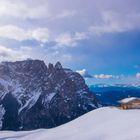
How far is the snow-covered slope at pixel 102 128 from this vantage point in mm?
55263

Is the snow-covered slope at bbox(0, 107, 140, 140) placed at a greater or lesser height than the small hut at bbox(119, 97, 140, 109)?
lesser

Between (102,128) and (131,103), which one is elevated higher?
(131,103)

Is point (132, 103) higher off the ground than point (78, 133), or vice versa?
point (132, 103)

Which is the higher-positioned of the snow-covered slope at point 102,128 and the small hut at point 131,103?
the small hut at point 131,103

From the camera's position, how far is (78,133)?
6469cm

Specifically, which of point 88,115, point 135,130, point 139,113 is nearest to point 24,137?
point 88,115

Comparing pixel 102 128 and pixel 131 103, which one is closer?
pixel 102 128

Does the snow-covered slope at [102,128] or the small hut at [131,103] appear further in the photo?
the small hut at [131,103]

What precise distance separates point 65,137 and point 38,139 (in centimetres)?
783

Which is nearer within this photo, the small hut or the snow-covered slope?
the snow-covered slope

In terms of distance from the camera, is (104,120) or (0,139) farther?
(0,139)

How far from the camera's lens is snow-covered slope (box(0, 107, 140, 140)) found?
2176 inches

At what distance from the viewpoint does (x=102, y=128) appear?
62000 millimetres

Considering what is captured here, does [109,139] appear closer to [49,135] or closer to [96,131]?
[96,131]
